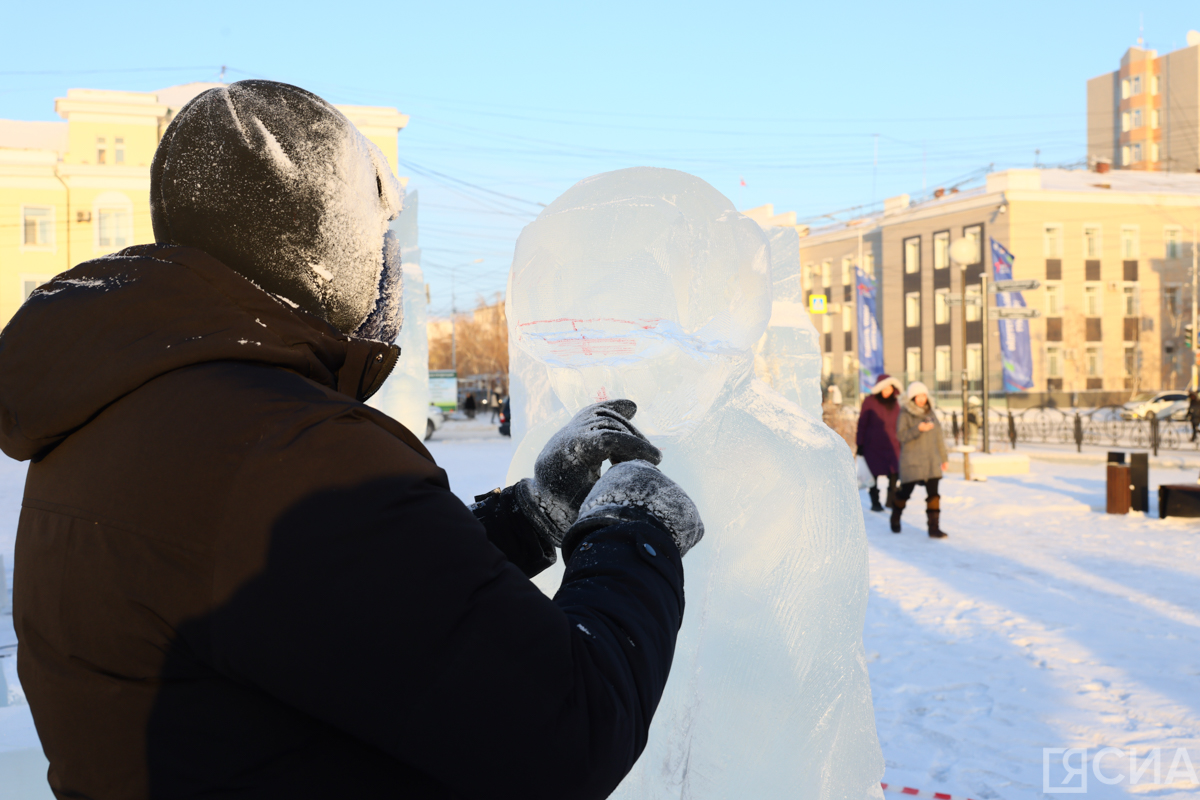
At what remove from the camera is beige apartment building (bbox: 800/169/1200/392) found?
28.8 metres

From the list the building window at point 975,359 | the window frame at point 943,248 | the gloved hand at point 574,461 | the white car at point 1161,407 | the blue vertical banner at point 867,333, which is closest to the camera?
the gloved hand at point 574,461

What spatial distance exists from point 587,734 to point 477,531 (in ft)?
0.66

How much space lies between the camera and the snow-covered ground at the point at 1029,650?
Result: 11.0 ft

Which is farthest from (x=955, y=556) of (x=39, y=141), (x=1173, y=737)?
(x=39, y=141)

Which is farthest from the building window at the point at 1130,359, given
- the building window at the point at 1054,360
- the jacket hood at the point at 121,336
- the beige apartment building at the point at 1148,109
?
the jacket hood at the point at 121,336

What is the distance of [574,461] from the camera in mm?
1179

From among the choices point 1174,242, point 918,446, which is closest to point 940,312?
point 1174,242

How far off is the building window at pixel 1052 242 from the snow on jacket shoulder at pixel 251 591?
3221 centimetres

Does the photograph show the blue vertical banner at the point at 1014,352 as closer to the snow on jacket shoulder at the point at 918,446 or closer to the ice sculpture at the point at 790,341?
the snow on jacket shoulder at the point at 918,446

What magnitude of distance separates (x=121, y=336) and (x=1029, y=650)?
495cm

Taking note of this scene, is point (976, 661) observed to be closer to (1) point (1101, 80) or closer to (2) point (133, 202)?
(2) point (133, 202)

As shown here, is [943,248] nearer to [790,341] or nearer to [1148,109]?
[790,341]

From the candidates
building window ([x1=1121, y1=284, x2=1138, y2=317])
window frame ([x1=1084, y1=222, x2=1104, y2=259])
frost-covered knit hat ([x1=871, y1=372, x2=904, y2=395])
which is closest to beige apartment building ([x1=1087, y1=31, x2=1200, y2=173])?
building window ([x1=1121, y1=284, x2=1138, y2=317])

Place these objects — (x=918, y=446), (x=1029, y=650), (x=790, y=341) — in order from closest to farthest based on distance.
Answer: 1. (x=1029, y=650)
2. (x=790, y=341)
3. (x=918, y=446)
